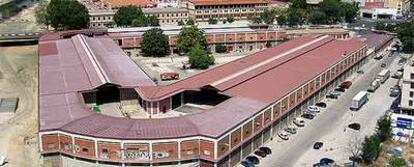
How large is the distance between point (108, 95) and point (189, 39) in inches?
899

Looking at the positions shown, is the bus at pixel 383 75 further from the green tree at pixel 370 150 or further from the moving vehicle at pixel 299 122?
the green tree at pixel 370 150

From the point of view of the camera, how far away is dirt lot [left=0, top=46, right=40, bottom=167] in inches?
1527

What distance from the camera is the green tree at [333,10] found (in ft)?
295

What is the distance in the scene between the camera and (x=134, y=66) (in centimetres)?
5316

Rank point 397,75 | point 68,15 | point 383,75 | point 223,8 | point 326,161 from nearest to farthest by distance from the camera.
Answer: point 326,161 → point 383,75 → point 397,75 → point 68,15 → point 223,8

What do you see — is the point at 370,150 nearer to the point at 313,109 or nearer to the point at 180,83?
the point at 313,109

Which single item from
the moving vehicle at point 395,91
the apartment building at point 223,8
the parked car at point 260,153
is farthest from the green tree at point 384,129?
the apartment building at point 223,8

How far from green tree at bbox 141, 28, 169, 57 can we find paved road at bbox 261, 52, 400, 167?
82.0 ft

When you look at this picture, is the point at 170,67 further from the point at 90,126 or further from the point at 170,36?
the point at 90,126

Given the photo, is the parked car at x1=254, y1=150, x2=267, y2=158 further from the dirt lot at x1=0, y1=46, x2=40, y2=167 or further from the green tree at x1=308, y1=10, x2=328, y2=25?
the green tree at x1=308, y1=10, x2=328, y2=25

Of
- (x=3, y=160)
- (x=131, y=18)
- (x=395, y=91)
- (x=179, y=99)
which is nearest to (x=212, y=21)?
(x=131, y=18)

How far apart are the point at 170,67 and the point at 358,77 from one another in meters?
21.7

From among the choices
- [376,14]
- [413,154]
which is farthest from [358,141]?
[376,14]

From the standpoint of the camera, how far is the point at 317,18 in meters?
87.8
